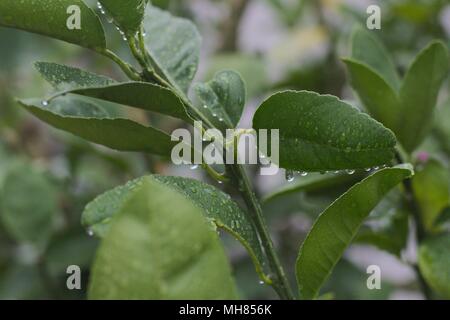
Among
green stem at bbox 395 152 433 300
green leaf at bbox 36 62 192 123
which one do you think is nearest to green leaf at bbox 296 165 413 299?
green leaf at bbox 36 62 192 123

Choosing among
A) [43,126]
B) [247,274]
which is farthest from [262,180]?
[43,126]

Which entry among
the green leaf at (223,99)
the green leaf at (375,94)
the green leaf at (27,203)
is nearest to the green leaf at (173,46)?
the green leaf at (223,99)

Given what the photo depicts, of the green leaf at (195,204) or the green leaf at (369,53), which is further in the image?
the green leaf at (369,53)

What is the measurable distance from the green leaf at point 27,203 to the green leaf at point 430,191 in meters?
0.51

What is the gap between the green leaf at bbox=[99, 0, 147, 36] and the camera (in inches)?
20.4

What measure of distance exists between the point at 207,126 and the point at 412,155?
1.03ft

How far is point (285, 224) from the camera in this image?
1379mm

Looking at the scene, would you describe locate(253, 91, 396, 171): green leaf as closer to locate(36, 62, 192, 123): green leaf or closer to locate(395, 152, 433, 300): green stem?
locate(36, 62, 192, 123): green leaf

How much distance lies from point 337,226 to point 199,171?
863 mm

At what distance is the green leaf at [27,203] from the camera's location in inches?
40.2

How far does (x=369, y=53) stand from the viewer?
792mm

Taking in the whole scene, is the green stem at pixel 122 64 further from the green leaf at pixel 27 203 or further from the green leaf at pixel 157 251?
the green leaf at pixel 27 203
